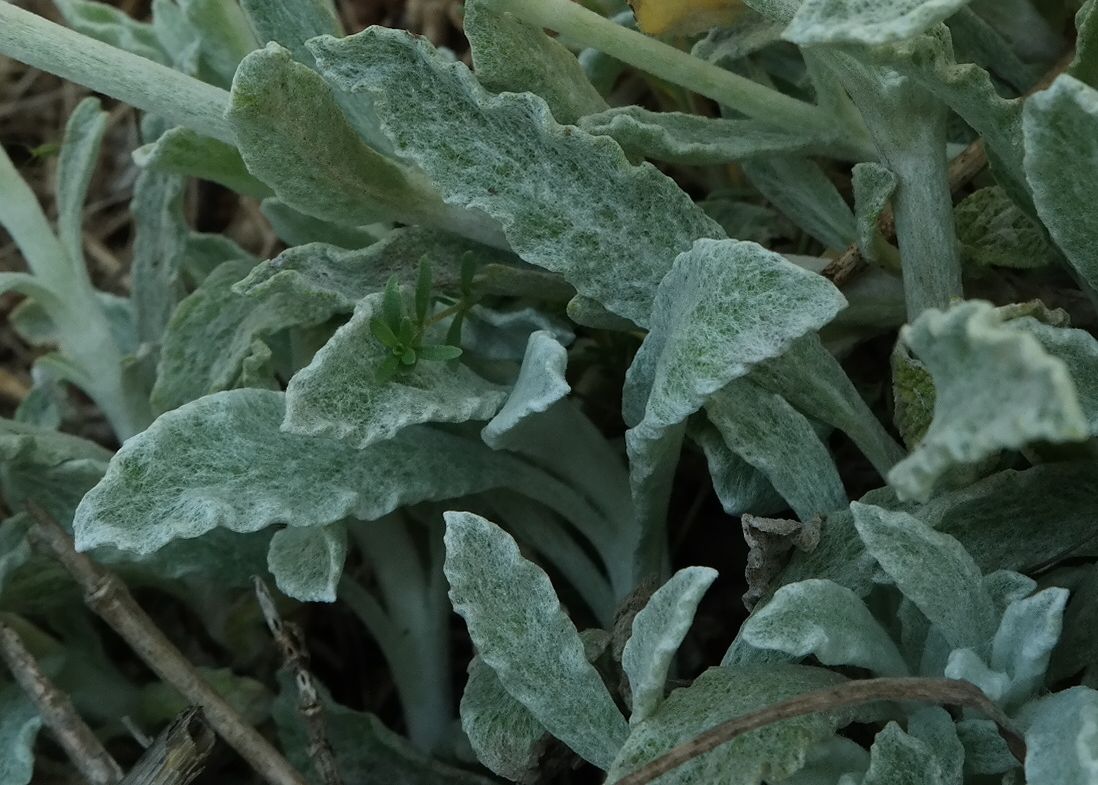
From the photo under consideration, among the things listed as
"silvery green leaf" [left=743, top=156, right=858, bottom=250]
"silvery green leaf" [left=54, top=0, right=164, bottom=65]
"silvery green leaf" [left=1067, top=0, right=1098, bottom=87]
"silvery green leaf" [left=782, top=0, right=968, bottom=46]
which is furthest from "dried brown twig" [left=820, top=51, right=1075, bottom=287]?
"silvery green leaf" [left=54, top=0, right=164, bottom=65]

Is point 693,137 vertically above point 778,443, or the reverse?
point 693,137

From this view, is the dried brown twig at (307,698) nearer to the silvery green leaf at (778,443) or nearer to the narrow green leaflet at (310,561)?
the narrow green leaflet at (310,561)

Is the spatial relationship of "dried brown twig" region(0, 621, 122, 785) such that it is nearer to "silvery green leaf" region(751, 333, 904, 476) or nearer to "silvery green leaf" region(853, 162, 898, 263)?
"silvery green leaf" region(751, 333, 904, 476)

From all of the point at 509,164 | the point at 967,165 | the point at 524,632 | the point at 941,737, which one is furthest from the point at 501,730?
the point at 967,165

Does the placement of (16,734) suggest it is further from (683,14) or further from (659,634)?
(683,14)

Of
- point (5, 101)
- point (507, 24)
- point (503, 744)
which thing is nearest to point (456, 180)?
point (507, 24)
